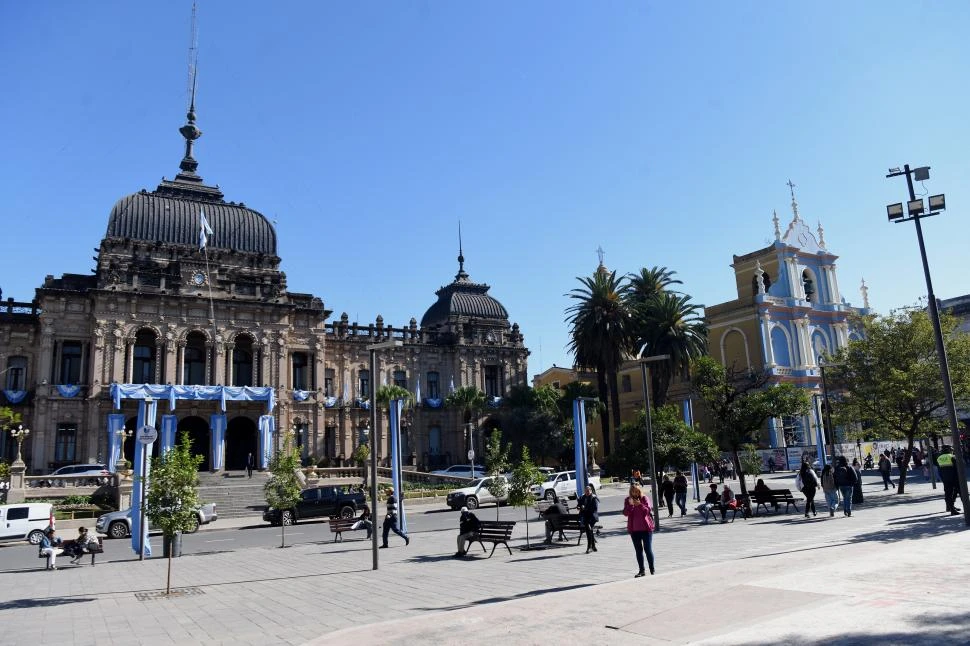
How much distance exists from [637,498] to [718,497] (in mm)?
12146

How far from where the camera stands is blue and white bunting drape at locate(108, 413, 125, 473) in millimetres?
44094

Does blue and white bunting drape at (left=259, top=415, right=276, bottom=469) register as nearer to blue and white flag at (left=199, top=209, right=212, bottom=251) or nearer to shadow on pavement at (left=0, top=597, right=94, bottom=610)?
blue and white flag at (left=199, top=209, right=212, bottom=251)

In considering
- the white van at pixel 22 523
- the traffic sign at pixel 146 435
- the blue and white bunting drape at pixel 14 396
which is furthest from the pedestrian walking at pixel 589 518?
the blue and white bunting drape at pixel 14 396

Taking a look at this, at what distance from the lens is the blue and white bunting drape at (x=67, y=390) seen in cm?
4531

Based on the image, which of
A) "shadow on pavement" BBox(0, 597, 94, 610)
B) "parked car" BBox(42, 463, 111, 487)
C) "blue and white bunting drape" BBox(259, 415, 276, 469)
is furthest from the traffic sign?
"blue and white bunting drape" BBox(259, 415, 276, 469)

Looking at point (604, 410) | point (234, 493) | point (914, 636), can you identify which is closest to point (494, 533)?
point (914, 636)

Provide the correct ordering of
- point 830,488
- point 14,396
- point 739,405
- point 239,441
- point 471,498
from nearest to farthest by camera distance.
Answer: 1. point 830,488
2. point 739,405
3. point 471,498
4. point 14,396
5. point 239,441

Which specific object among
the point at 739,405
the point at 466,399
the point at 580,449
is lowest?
the point at 580,449

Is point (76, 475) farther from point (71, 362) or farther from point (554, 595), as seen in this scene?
point (554, 595)

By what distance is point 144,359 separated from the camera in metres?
49.5

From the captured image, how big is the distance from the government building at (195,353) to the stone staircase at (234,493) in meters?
2.57

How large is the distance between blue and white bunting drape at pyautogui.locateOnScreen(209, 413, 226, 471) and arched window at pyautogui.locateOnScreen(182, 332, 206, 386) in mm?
4654

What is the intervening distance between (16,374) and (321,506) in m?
28.2

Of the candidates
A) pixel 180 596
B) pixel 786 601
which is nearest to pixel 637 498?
pixel 786 601
